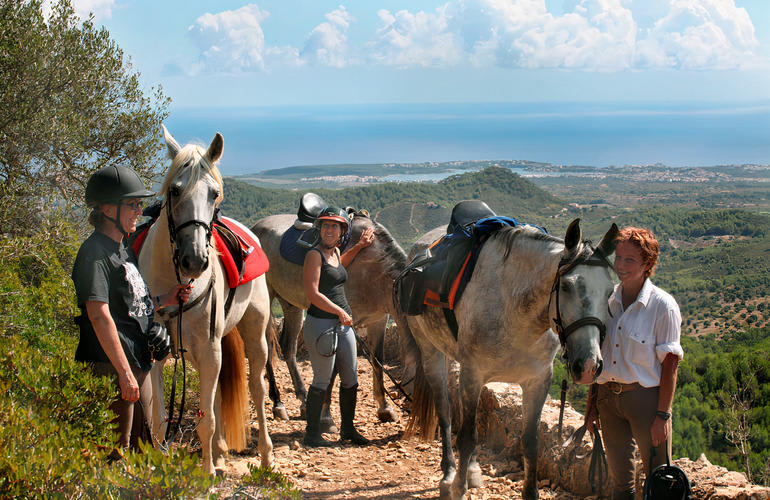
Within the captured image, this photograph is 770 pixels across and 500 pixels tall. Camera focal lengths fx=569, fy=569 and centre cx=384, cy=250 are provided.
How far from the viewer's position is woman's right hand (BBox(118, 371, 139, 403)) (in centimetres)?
279

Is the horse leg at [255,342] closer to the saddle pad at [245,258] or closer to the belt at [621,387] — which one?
the saddle pad at [245,258]

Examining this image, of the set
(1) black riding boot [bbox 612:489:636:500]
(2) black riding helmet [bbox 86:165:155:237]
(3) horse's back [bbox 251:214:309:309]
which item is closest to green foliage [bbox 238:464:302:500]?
(2) black riding helmet [bbox 86:165:155:237]

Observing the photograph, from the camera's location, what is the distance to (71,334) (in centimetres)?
591

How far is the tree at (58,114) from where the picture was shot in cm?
805

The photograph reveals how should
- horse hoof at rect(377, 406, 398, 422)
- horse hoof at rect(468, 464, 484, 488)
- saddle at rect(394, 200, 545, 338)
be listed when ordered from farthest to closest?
horse hoof at rect(377, 406, 398, 422) < horse hoof at rect(468, 464, 484, 488) < saddle at rect(394, 200, 545, 338)

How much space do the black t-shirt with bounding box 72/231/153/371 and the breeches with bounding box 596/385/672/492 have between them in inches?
102

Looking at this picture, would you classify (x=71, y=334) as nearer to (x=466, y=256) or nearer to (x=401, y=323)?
(x=401, y=323)

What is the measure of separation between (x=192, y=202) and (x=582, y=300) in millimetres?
2327

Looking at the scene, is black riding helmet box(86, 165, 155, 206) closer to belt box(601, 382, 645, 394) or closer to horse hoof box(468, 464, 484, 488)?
belt box(601, 382, 645, 394)

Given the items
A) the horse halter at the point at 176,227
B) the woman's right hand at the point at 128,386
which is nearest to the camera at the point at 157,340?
the woman's right hand at the point at 128,386

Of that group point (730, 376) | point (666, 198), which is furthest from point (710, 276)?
point (666, 198)

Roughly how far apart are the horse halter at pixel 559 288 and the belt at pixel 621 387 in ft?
0.85

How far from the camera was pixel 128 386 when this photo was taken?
2.80m

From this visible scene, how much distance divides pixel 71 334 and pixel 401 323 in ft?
11.3
